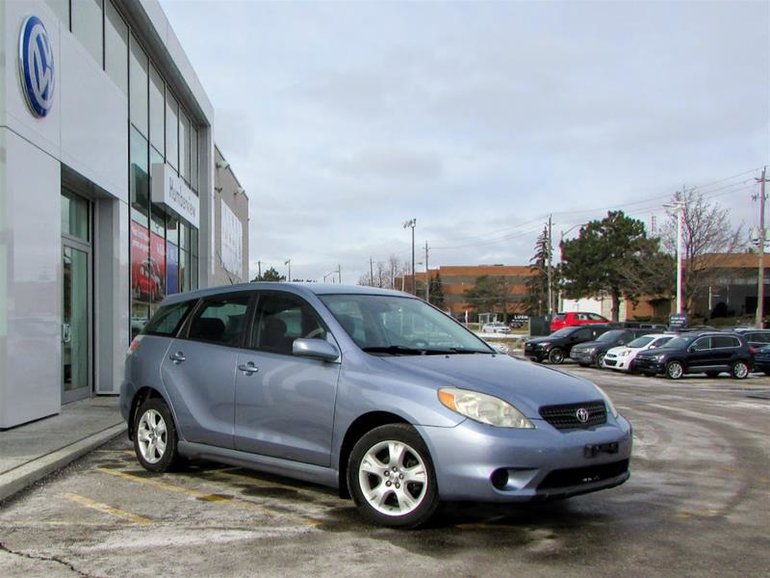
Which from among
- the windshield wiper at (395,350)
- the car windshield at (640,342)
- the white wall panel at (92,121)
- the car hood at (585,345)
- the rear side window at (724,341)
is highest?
the white wall panel at (92,121)

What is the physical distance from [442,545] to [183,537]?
1.68m

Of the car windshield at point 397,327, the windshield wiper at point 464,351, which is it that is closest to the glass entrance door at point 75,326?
the car windshield at point 397,327

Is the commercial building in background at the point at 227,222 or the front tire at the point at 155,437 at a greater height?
the commercial building in background at the point at 227,222

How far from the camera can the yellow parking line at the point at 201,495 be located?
205 inches

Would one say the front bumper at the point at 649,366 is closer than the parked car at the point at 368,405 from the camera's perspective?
No

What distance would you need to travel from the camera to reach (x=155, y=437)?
6578 mm

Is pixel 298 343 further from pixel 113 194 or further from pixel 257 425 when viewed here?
pixel 113 194

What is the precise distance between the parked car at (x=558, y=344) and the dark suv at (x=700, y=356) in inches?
231

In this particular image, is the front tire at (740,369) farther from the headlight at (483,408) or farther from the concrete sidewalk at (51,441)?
the headlight at (483,408)

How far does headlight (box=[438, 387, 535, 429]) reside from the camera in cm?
449

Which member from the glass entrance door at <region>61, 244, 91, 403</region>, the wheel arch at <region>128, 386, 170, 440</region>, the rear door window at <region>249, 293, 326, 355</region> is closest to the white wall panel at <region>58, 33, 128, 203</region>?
the glass entrance door at <region>61, 244, 91, 403</region>

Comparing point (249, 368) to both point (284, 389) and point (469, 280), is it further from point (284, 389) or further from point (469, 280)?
point (469, 280)

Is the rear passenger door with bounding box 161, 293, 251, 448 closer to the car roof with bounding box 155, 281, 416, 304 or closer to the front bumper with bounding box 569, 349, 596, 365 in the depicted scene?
the car roof with bounding box 155, 281, 416, 304

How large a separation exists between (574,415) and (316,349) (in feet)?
5.95
